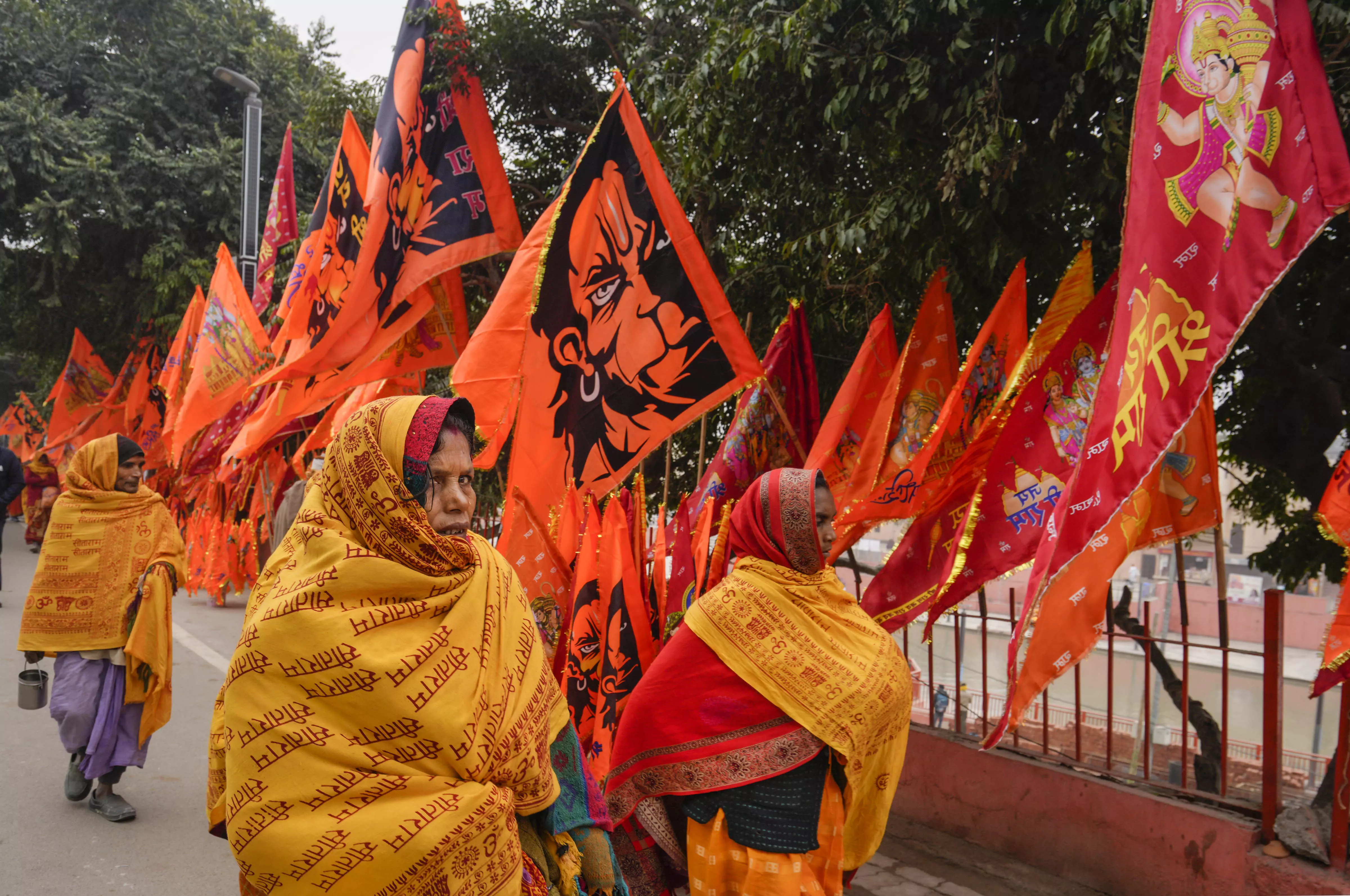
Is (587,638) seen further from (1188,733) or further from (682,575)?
(1188,733)

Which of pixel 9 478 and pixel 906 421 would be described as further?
pixel 9 478

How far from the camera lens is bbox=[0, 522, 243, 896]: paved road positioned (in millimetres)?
4027

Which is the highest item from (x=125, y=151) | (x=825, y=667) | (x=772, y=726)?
(x=125, y=151)

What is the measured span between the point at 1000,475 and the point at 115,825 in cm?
441

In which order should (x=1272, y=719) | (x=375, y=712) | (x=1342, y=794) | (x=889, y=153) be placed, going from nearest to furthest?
(x=375, y=712) → (x=1342, y=794) → (x=1272, y=719) → (x=889, y=153)

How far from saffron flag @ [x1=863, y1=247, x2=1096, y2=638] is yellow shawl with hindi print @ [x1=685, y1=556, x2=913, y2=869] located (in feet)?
3.13

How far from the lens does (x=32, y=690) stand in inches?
188

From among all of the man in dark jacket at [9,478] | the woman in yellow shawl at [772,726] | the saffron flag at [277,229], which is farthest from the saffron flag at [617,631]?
the man in dark jacket at [9,478]

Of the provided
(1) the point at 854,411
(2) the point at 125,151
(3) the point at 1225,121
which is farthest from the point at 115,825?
(2) the point at 125,151

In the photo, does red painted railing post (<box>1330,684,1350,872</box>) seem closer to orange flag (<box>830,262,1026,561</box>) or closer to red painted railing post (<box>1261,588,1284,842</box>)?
red painted railing post (<box>1261,588,1284,842</box>)

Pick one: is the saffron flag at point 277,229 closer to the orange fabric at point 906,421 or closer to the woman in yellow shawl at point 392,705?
the orange fabric at point 906,421

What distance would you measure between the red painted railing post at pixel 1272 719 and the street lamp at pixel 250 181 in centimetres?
862

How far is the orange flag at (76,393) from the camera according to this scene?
15.3 metres

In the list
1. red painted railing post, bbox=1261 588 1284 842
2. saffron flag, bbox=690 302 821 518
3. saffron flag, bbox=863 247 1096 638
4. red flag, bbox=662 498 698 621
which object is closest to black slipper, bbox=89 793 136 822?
red flag, bbox=662 498 698 621
